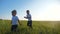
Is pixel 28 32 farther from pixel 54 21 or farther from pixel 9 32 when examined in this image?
pixel 54 21

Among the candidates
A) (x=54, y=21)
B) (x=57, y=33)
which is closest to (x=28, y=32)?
(x=57, y=33)

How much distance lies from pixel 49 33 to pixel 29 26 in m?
1.29

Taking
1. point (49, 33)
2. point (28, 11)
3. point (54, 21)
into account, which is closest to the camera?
point (49, 33)

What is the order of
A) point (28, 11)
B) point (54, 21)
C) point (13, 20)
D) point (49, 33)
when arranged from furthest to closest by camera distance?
point (54, 21)
point (28, 11)
point (13, 20)
point (49, 33)

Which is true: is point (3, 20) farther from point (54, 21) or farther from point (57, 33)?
point (57, 33)

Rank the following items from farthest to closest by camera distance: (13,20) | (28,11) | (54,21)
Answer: (54,21) → (28,11) → (13,20)

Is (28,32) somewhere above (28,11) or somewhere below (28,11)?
below

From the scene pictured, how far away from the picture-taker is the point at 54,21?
7.33 m

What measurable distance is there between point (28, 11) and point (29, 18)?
0.27 m

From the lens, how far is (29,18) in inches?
252

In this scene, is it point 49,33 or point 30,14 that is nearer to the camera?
point 49,33

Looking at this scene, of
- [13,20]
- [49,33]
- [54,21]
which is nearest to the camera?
[49,33]

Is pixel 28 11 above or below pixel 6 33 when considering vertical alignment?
above

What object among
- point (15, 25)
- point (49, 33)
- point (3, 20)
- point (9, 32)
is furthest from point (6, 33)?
point (3, 20)
